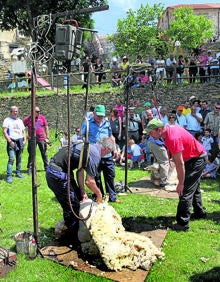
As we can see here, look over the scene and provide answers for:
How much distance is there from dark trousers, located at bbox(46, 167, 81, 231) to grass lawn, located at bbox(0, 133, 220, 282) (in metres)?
0.59

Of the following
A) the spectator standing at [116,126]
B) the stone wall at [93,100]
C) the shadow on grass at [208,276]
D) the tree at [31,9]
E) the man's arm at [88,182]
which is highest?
the tree at [31,9]

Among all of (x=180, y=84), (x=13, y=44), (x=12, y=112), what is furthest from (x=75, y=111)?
(x=13, y=44)

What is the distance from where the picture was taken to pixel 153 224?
6121 mm

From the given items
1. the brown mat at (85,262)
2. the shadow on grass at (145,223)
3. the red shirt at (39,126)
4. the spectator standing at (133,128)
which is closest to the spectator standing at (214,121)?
A: the spectator standing at (133,128)

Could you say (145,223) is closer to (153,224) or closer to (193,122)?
(153,224)

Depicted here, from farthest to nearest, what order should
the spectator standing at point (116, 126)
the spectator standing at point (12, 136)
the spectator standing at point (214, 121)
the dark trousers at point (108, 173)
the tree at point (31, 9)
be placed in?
the tree at point (31, 9), the spectator standing at point (116, 126), the spectator standing at point (214, 121), the spectator standing at point (12, 136), the dark trousers at point (108, 173)

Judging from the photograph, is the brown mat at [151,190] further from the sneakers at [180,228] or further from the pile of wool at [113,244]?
the pile of wool at [113,244]

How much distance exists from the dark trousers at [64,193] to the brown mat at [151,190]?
3021 mm

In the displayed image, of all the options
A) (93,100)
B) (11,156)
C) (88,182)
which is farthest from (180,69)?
(88,182)

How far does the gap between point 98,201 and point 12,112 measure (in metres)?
4.82

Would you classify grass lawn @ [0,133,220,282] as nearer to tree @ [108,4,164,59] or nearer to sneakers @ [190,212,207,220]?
sneakers @ [190,212,207,220]

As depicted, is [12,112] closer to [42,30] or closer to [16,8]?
[42,30]

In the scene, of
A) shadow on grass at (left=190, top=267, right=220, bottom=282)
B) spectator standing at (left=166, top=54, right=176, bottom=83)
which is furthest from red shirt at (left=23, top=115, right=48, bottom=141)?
spectator standing at (left=166, top=54, right=176, bottom=83)

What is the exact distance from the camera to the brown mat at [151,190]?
309 inches
